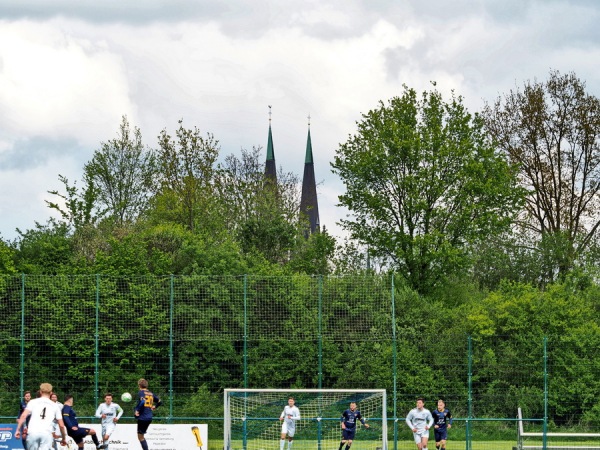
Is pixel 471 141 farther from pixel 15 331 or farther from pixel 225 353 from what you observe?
pixel 15 331

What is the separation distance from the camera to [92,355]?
1395 inches

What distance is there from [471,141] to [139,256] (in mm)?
15938

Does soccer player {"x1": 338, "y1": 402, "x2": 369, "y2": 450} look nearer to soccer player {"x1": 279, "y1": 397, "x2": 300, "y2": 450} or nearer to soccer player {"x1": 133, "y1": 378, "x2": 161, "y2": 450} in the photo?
soccer player {"x1": 279, "y1": 397, "x2": 300, "y2": 450}

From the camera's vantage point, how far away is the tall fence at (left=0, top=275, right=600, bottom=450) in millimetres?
34594

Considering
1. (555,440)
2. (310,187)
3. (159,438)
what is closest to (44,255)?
(159,438)

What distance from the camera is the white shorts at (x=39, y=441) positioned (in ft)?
62.0

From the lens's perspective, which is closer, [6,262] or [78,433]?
[78,433]

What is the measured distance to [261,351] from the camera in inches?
1416

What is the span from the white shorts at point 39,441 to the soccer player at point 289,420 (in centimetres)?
1135

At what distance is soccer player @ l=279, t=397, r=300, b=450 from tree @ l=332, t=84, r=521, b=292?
55.9 ft

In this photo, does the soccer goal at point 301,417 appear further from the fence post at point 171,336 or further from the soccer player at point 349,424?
the soccer player at point 349,424

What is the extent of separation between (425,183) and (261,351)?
14.0 meters

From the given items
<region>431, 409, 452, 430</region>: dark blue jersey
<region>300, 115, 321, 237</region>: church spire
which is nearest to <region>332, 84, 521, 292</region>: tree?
<region>431, 409, 452, 430</region>: dark blue jersey

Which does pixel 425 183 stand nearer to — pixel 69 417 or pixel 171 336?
pixel 171 336
